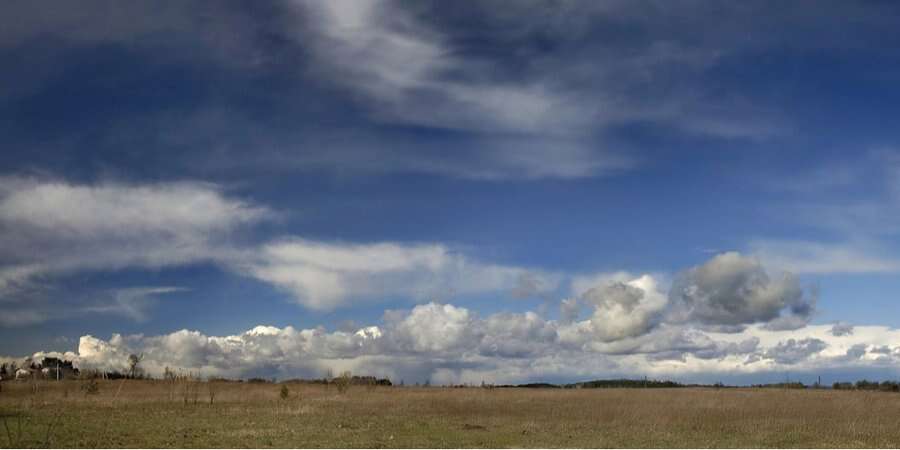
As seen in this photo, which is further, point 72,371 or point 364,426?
point 72,371

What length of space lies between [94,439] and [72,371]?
78592mm

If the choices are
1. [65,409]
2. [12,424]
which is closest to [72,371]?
[65,409]

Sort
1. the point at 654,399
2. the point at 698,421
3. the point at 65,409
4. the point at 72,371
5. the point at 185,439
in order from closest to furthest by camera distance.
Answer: the point at 185,439
the point at 698,421
the point at 65,409
the point at 654,399
the point at 72,371

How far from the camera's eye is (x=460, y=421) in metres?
42.5

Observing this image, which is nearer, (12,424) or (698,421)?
(12,424)

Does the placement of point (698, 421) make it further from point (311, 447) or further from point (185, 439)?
point (185, 439)

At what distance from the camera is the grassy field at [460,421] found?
3284cm

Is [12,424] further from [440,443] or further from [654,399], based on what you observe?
[654,399]

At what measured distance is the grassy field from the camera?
32844mm

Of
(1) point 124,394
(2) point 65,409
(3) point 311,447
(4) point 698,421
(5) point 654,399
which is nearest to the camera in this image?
(3) point 311,447

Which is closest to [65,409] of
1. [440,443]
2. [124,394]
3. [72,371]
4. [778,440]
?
[124,394]

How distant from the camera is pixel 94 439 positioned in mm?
31656

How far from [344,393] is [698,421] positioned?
33210 mm

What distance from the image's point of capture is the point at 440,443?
106ft
